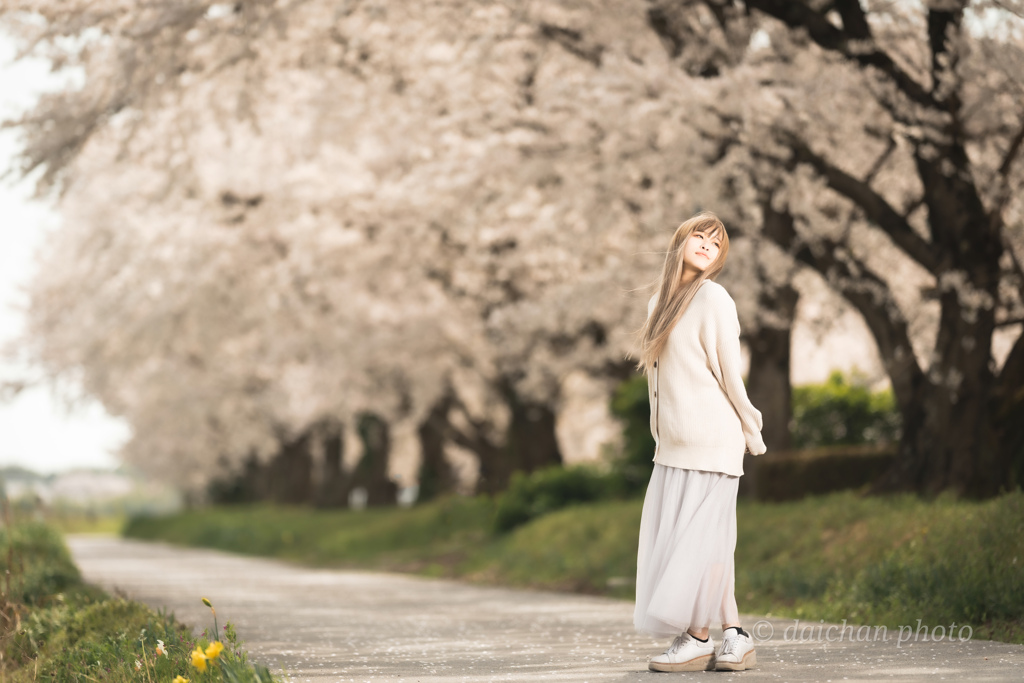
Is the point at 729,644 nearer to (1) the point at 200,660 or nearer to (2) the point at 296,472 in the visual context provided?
(1) the point at 200,660

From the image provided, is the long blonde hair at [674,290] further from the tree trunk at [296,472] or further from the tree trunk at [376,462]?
the tree trunk at [296,472]

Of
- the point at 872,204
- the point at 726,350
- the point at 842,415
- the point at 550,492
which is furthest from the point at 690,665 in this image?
the point at 550,492

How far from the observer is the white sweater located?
252 inches

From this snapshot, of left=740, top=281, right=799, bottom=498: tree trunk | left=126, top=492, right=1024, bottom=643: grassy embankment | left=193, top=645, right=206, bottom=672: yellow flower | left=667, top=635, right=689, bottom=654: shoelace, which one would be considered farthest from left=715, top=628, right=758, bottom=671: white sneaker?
left=740, top=281, right=799, bottom=498: tree trunk

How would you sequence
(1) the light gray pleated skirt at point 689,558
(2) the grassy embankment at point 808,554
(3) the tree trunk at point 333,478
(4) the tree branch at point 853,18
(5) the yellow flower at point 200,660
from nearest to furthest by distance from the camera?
(5) the yellow flower at point 200,660, (1) the light gray pleated skirt at point 689,558, (2) the grassy embankment at point 808,554, (4) the tree branch at point 853,18, (3) the tree trunk at point 333,478

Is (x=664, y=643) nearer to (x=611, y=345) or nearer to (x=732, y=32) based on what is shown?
(x=732, y=32)

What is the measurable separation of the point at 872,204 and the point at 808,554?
3.66 m

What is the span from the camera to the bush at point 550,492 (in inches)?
830

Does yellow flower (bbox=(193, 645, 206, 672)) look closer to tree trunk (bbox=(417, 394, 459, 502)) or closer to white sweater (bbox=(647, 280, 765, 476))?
white sweater (bbox=(647, 280, 765, 476))

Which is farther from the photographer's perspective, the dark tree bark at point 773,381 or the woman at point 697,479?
the dark tree bark at point 773,381

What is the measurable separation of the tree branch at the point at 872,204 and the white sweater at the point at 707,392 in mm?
7358

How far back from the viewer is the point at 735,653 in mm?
6363

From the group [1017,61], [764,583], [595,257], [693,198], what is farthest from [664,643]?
[595,257]

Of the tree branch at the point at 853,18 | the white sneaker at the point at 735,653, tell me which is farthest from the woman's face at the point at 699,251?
the tree branch at the point at 853,18
